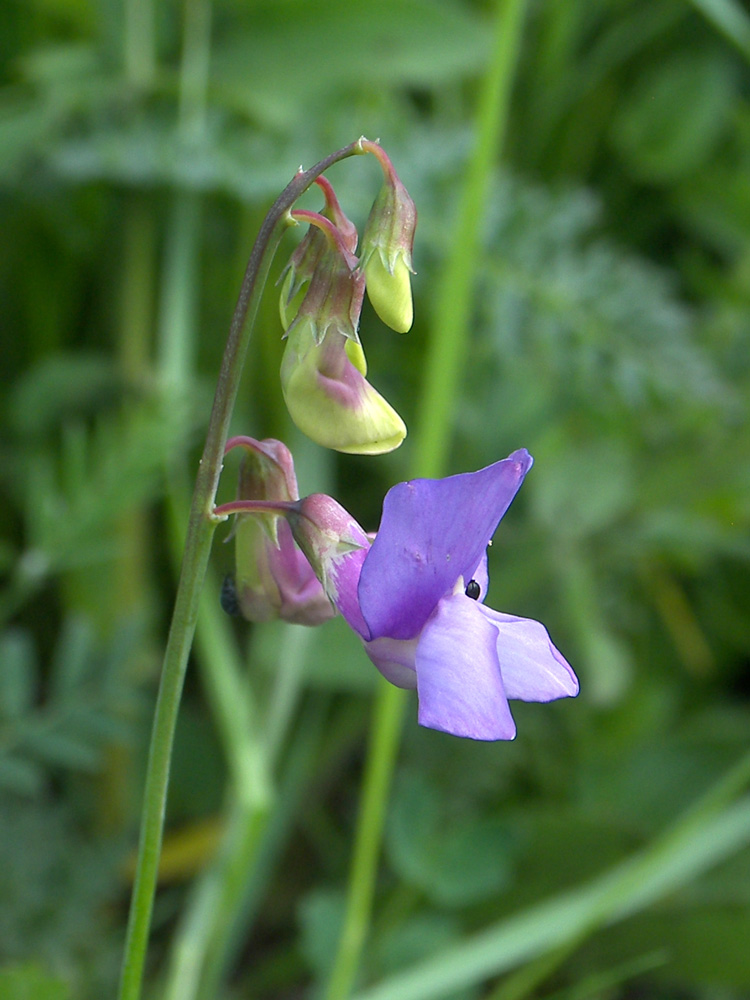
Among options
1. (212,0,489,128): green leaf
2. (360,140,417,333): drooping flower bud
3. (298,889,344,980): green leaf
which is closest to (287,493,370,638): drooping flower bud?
(360,140,417,333): drooping flower bud

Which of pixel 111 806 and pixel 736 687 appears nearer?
pixel 111 806

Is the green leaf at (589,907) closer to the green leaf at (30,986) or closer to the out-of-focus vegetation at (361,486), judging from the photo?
the out-of-focus vegetation at (361,486)

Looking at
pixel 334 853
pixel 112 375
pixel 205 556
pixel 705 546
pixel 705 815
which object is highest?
pixel 205 556

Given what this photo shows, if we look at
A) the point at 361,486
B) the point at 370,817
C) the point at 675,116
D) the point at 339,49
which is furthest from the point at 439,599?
the point at 675,116

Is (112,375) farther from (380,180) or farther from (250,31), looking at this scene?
(250,31)

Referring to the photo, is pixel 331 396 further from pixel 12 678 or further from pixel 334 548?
pixel 12 678

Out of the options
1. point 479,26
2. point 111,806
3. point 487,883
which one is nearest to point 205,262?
point 479,26
